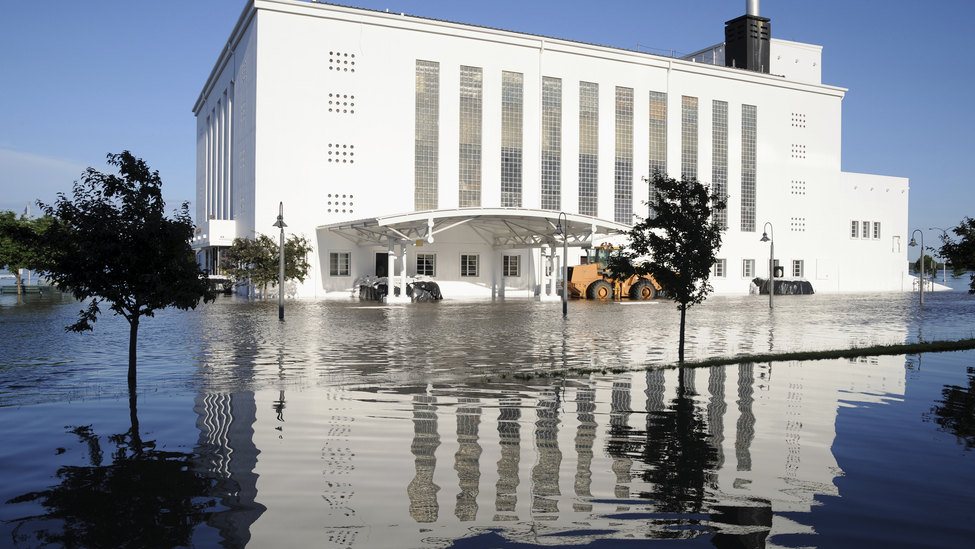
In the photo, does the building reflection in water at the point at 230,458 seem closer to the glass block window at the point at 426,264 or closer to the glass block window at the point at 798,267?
the glass block window at the point at 426,264

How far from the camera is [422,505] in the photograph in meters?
5.20

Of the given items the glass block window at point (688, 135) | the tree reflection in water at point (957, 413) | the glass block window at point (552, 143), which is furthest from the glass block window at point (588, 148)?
the tree reflection in water at point (957, 413)

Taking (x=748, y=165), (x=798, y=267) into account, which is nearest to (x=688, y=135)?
(x=748, y=165)

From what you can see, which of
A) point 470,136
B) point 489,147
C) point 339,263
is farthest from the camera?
point 489,147

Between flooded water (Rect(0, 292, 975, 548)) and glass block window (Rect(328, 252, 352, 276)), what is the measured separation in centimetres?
2860

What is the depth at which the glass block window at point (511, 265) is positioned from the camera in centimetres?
4841

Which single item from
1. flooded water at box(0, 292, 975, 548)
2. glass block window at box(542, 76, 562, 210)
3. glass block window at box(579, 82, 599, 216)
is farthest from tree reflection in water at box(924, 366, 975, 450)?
glass block window at box(579, 82, 599, 216)

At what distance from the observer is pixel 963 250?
18.7 m

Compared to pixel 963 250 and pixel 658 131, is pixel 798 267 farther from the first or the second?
pixel 963 250

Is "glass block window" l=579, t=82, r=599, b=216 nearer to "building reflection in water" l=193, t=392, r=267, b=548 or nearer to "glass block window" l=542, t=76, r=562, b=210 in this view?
"glass block window" l=542, t=76, r=562, b=210

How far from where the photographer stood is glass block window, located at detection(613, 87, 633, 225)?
50875 mm

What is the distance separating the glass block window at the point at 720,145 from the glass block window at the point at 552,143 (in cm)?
1367

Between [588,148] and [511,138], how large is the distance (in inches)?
238

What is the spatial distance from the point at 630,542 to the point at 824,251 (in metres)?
61.3
